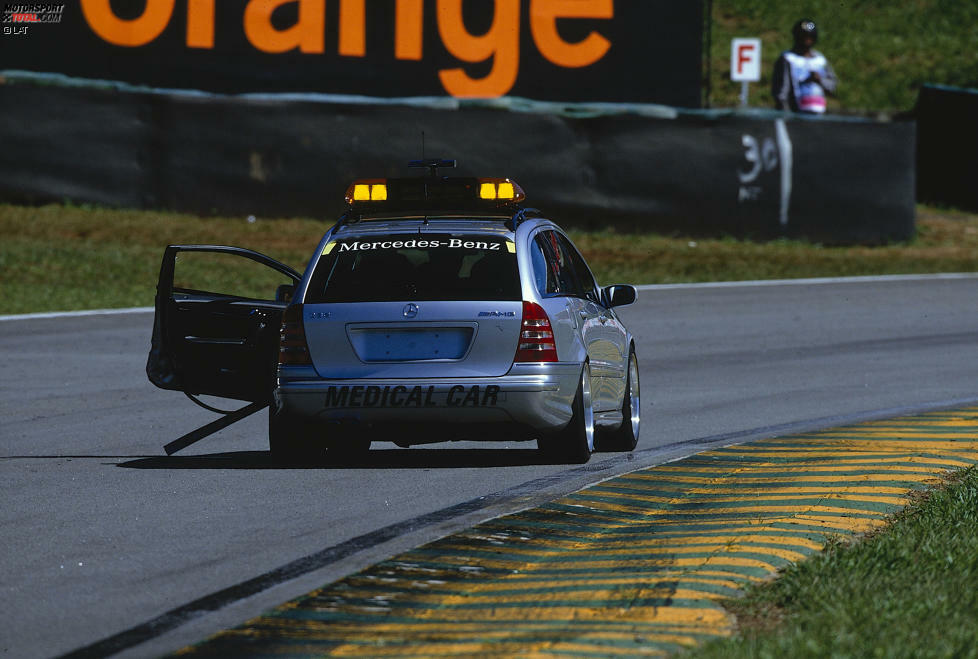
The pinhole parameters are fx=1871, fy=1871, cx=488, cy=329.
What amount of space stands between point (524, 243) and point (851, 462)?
2183 mm

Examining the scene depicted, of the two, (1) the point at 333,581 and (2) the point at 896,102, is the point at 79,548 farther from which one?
(2) the point at 896,102

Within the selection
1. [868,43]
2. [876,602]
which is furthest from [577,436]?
[868,43]

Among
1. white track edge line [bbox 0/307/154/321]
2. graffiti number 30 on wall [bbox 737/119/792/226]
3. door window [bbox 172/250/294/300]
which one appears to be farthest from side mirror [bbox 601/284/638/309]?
graffiti number 30 on wall [bbox 737/119/792/226]

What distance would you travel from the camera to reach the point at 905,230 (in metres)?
26.5

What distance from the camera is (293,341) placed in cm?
1027

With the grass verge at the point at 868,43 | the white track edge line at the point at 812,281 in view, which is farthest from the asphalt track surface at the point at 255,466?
the grass verge at the point at 868,43

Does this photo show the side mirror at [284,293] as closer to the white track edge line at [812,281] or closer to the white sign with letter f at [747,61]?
the white track edge line at [812,281]

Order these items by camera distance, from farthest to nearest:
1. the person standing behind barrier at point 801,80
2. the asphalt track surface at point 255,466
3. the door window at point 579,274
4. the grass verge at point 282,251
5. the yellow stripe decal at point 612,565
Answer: the person standing behind barrier at point 801,80
the grass verge at point 282,251
the door window at point 579,274
the asphalt track surface at point 255,466
the yellow stripe decal at point 612,565

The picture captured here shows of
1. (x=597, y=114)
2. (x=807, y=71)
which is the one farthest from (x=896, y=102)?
(x=597, y=114)

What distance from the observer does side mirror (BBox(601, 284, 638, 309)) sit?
11.5m

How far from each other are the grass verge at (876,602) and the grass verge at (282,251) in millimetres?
15933

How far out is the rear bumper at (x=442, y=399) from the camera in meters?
10.1

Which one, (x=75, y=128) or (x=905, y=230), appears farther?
(x=905, y=230)

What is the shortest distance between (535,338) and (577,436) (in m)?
0.66
